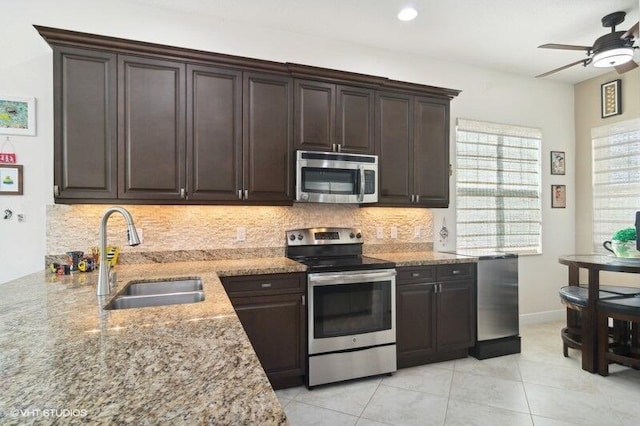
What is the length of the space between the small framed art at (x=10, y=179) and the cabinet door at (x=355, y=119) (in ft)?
Answer: 8.11

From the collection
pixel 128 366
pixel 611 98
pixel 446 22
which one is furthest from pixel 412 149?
pixel 128 366

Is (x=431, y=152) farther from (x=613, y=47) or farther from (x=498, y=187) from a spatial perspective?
(x=613, y=47)

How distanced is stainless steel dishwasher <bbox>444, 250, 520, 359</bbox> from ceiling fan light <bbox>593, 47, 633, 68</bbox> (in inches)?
74.0

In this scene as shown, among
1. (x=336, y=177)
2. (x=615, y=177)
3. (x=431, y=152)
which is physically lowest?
(x=336, y=177)

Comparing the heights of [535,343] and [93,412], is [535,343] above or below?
below

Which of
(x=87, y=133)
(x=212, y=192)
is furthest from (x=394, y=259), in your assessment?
(x=87, y=133)

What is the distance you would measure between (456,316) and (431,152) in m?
1.60

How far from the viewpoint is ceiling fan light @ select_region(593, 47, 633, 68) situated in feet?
9.37

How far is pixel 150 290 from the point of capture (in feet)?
6.98

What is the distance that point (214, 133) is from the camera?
8.92ft

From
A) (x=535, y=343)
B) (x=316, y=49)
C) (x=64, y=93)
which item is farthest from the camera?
(x=535, y=343)

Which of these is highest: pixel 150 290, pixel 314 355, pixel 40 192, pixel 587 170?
pixel 587 170

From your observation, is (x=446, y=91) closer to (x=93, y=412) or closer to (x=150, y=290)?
(x=150, y=290)

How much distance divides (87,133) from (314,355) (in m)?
2.31
